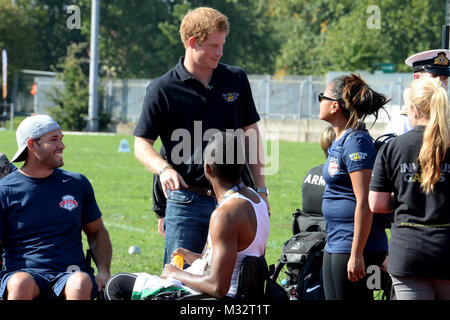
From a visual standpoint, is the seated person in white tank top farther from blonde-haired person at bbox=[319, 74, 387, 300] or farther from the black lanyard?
blonde-haired person at bbox=[319, 74, 387, 300]

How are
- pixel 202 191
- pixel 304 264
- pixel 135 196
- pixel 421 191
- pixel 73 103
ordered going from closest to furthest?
pixel 421 191 < pixel 202 191 < pixel 304 264 < pixel 135 196 < pixel 73 103

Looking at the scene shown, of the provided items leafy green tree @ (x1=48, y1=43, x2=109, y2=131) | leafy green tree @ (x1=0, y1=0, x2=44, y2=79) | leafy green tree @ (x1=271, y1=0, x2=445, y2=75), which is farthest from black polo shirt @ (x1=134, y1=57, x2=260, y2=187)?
leafy green tree @ (x1=0, y1=0, x2=44, y2=79)

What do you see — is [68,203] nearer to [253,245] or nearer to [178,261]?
[178,261]

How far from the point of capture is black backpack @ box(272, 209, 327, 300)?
5.16 meters

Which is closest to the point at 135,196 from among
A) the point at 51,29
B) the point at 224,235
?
the point at 224,235

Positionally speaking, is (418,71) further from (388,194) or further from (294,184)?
(294,184)

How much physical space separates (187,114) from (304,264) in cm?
136

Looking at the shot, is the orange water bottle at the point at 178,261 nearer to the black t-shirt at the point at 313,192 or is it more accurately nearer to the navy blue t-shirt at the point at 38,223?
the navy blue t-shirt at the point at 38,223

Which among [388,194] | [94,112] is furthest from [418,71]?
[94,112]

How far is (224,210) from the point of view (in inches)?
157

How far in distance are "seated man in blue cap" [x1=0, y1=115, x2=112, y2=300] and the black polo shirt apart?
600 millimetres

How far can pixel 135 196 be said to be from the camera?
13383mm

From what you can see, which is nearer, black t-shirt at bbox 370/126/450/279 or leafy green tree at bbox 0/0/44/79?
black t-shirt at bbox 370/126/450/279
